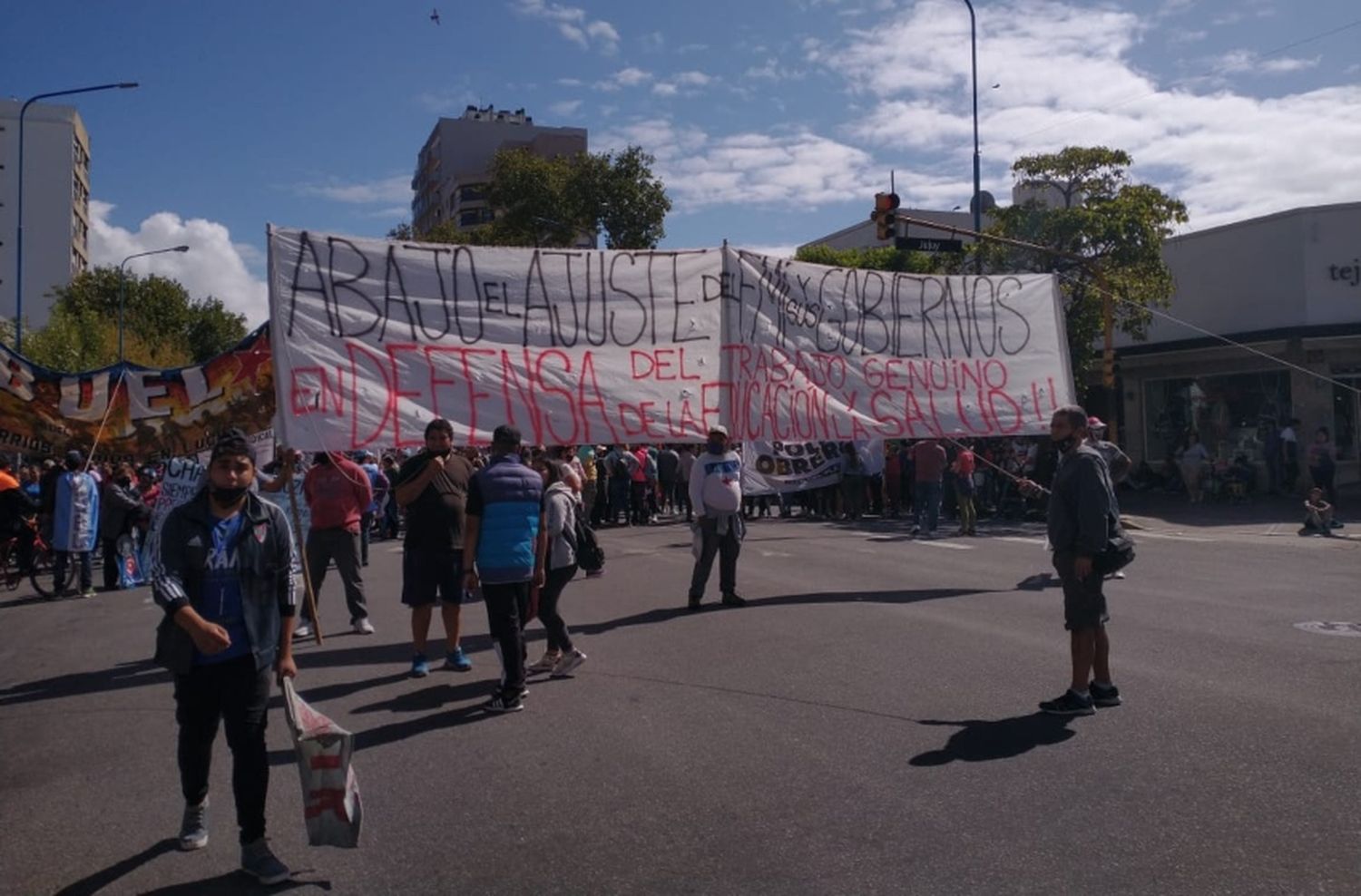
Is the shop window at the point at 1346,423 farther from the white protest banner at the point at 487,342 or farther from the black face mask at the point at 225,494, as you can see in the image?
the black face mask at the point at 225,494

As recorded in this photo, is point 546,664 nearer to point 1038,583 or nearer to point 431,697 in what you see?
point 431,697

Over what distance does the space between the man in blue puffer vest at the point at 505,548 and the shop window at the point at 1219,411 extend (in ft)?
79.9

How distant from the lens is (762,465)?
19500 millimetres

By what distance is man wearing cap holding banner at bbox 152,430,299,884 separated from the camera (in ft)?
15.8

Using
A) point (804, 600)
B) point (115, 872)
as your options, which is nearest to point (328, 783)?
point (115, 872)

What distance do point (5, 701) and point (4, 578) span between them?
959cm

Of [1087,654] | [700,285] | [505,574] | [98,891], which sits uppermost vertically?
[700,285]

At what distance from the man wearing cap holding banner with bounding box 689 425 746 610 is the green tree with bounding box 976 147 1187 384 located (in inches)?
689

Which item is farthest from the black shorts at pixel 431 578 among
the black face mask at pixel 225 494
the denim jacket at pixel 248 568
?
the black face mask at pixel 225 494

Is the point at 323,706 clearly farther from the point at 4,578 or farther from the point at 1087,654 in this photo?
the point at 4,578

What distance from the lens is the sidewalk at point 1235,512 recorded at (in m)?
22.0

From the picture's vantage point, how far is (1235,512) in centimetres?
2438

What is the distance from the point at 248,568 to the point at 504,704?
279cm

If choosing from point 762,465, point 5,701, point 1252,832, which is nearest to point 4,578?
point 5,701
